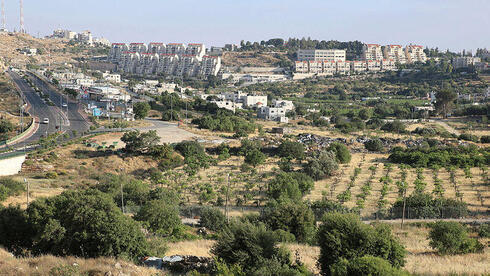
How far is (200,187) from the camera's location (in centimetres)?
2589

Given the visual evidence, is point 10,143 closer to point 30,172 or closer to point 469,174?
point 30,172

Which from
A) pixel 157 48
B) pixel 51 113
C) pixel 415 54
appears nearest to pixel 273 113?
pixel 51 113

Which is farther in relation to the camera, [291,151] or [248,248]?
[291,151]

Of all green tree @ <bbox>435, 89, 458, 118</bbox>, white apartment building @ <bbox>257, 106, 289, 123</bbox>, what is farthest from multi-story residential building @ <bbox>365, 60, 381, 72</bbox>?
white apartment building @ <bbox>257, 106, 289, 123</bbox>

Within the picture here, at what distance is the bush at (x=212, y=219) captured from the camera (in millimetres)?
17859

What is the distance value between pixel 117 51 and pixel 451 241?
124 metres

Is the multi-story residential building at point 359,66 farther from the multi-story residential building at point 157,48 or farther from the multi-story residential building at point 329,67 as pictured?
the multi-story residential building at point 157,48

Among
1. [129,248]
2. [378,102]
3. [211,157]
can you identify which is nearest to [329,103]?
[378,102]

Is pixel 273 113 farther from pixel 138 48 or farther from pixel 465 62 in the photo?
pixel 138 48

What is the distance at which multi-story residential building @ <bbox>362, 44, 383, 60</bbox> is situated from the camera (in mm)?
126125

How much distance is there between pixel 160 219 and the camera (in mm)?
16062

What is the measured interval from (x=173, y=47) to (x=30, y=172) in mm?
104431

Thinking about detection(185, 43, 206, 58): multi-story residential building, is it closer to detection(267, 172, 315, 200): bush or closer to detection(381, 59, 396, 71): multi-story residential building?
detection(381, 59, 396, 71): multi-story residential building

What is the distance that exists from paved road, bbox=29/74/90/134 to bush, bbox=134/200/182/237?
27083 millimetres
